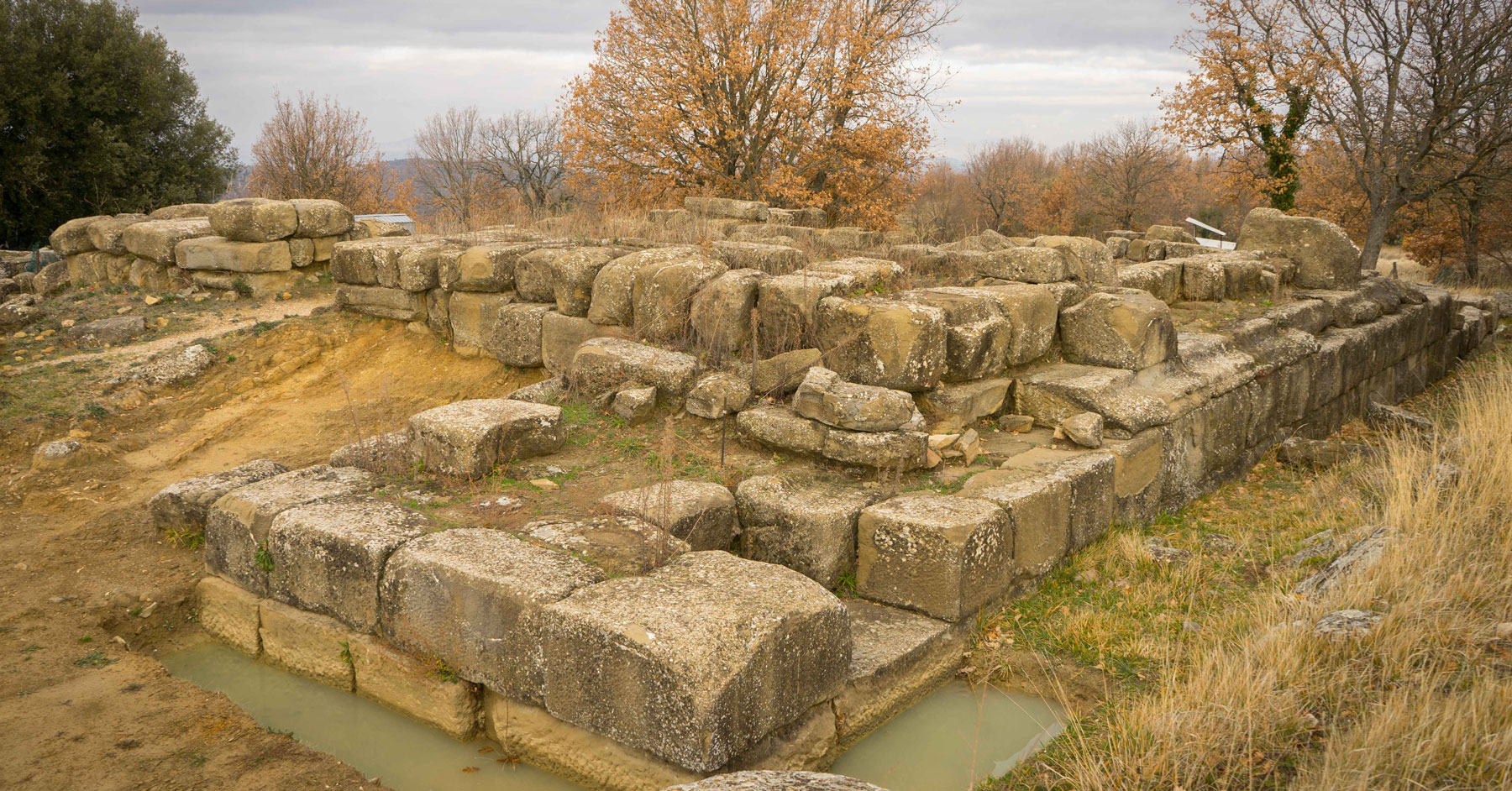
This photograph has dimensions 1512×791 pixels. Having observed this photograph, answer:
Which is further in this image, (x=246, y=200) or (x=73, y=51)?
(x=73, y=51)

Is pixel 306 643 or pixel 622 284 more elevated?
pixel 622 284

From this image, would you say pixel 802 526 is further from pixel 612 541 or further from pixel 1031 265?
pixel 1031 265

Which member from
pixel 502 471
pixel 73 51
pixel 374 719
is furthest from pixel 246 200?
pixel 73 51

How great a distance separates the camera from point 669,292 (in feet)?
22.2

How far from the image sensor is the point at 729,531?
16.0ft

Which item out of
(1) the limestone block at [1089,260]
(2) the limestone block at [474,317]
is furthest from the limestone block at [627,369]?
(1) the limestone block at [1089,260]

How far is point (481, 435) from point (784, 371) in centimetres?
201

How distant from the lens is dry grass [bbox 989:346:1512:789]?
2.81 meters

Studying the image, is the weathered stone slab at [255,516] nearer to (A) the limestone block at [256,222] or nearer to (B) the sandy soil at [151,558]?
(B) the sandy soil at [151,558]

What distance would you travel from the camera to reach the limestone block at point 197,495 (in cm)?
543

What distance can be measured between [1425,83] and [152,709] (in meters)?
19.9

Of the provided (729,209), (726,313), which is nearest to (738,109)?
(729,209)

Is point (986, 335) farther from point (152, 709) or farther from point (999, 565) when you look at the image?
point (152, 709)

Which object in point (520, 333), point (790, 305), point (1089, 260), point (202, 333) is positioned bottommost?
point (202, 333)
